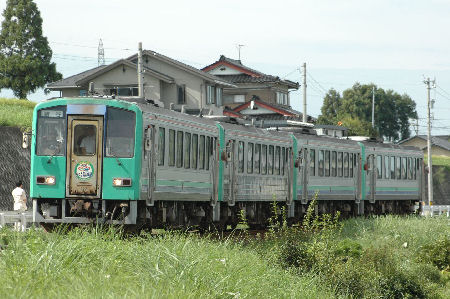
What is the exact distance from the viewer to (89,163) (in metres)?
18.5

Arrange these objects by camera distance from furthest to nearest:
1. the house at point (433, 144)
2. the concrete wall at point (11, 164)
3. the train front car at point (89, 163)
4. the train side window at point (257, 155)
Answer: the house at point (433, 144) → the concrete wall at point (11, 164) → the train side window at point (257, 155) → the train front car at point (89, 163)

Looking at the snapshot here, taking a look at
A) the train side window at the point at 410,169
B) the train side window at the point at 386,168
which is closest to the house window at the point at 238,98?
the train side window at the point at 410,169

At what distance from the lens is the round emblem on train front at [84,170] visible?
1847 centimetres

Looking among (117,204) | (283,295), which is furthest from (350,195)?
(283,295)

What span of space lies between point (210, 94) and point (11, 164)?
23.9 meters

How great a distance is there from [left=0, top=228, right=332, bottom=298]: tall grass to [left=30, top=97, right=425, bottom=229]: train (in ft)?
13.5

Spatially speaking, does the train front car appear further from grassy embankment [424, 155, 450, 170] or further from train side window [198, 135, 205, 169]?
grassy embankment [424, 155, 450, 170]

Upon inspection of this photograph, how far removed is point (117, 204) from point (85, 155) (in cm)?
112

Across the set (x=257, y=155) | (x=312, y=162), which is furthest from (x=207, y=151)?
(x=312, y=162)

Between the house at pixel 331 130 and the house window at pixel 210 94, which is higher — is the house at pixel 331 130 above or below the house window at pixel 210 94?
below

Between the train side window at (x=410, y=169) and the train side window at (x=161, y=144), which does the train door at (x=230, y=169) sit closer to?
the train side window at (x=161, y=144)

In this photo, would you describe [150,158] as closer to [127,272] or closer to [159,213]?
[159,213]

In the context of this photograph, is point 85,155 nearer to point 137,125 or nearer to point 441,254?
point 137,125

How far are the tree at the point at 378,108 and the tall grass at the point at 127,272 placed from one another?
3291 inches
